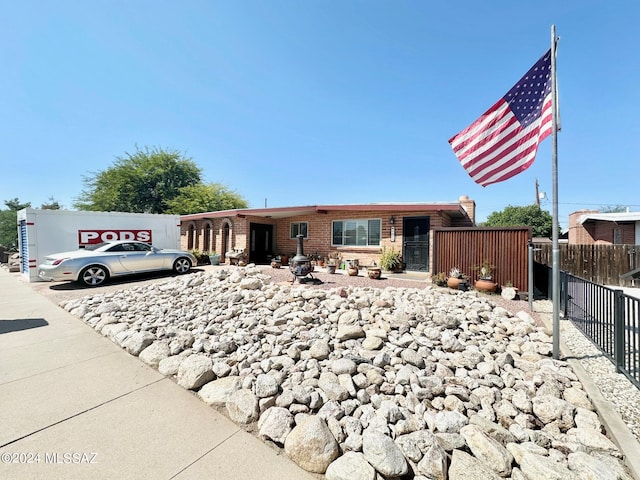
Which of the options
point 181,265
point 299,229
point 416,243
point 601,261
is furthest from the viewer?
point 299,229

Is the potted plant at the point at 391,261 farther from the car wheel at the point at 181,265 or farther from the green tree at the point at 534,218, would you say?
the green tree at the point at 534,218

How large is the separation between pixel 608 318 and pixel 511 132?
2.93 metres

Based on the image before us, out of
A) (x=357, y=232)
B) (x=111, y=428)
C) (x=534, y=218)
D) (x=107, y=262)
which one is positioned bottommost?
(x=111, y=428)

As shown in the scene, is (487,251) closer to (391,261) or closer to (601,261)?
(391,261)

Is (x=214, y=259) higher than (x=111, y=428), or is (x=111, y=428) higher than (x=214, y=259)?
(x=214, y=259)

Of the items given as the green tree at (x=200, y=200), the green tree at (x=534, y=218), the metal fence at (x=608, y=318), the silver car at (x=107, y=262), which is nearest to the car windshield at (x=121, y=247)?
the silver car at (x=107, y=262)

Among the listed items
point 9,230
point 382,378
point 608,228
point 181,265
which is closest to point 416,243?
point 382,378

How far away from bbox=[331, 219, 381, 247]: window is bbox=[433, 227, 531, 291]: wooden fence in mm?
3246

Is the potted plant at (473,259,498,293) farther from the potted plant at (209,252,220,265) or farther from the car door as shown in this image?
the potted plant at (209,252,220,265)

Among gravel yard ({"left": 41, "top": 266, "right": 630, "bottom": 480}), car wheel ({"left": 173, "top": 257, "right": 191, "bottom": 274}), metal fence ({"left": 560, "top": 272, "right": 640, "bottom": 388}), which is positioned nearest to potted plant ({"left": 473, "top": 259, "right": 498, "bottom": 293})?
gravel yard ({"left": 41, "top": 266, "right": 630, "bottom": 480})

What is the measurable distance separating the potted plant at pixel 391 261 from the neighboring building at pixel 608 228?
11.4 meters

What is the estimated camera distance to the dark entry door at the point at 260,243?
13.2m

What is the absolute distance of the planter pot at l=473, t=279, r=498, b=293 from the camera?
663 cm

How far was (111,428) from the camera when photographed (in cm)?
223
